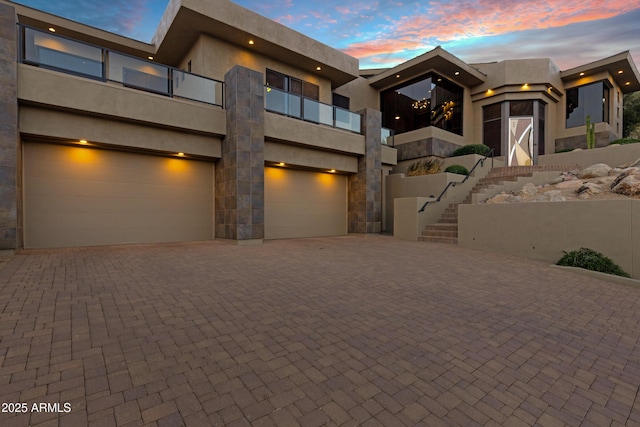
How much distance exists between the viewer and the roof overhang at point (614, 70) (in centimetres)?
1800

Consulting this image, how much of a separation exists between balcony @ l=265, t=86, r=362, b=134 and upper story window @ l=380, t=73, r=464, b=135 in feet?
20.0

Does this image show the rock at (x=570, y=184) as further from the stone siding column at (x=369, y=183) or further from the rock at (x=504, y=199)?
the stone siding column at (x=369, y=183)

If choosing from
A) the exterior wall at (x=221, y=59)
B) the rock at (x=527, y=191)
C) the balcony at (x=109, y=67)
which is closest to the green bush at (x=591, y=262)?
the rock at (x=527, y=191)

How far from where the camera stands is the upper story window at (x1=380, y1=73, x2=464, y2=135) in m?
18.8

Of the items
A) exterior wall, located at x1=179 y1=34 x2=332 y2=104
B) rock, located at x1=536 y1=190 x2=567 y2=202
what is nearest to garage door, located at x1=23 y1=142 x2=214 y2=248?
exterior wall, located at x1=179 y1=34 x2=332 y2=104

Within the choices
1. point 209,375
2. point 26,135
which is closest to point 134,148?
point 26,135

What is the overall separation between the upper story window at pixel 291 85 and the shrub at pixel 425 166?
6.65 metres

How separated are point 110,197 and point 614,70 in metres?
28.3

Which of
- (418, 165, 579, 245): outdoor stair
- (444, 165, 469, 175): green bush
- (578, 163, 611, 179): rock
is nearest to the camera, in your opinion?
(578, 163, 611, 179): rock

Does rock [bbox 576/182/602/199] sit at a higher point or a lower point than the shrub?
lower

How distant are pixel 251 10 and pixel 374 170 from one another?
882cm

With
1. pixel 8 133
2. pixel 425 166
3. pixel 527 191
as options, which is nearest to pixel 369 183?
pixel 425 166

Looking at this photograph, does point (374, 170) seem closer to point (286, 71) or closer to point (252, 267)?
point (286, 71)

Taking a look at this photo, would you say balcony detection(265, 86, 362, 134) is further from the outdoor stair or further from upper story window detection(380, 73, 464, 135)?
upper story window detection(380, 73, 464, 135)
